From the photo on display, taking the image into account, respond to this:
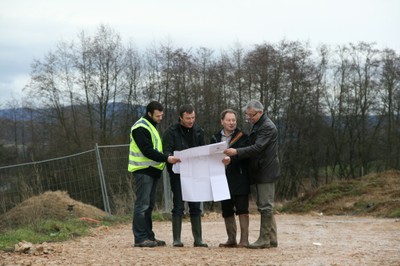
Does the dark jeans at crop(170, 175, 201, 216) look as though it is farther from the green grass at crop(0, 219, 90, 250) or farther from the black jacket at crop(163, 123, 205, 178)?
the green grass at crop(0, 219, 90, 250)

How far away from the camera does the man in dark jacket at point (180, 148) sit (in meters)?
8.23

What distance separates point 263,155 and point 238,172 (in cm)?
41

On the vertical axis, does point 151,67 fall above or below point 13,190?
above

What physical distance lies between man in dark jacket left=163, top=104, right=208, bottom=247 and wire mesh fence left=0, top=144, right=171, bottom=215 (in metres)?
6.18

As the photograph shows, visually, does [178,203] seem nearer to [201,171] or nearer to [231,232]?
[201,171]

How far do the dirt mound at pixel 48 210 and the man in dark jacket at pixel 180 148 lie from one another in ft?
16.8

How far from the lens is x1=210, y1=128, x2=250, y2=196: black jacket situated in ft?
26.6

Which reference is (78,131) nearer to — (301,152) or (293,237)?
(301,152)

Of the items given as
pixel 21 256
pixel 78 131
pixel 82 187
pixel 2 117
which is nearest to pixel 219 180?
pixel 21 256

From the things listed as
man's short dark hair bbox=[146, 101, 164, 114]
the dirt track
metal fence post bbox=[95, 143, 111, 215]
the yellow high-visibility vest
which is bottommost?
the dirt track

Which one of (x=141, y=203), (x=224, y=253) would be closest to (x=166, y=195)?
(x=141, y=203)

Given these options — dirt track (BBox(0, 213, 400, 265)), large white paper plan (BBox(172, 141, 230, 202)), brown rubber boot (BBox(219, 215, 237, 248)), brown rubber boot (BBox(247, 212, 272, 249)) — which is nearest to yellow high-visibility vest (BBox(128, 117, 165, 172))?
large white paper plan (BBox(172, 141, 230, 202))

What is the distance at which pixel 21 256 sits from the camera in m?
7.33

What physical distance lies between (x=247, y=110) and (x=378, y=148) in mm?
37470
